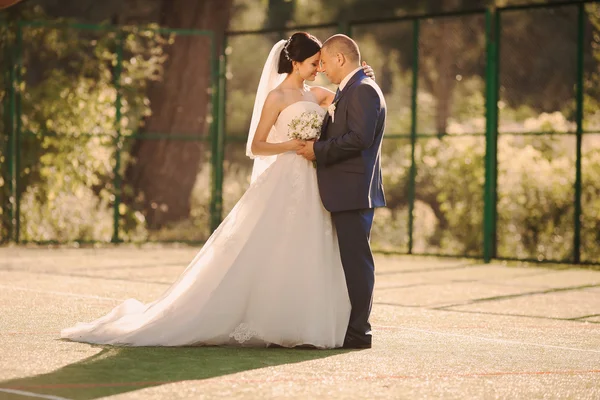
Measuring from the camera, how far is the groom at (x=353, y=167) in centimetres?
862

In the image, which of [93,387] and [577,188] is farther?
[577,188]

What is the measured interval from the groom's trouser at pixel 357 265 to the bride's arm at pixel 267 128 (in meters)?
0.65

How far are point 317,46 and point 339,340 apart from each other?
6.42 ft

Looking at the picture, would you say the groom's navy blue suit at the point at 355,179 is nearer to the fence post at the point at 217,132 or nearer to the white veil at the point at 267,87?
the white veil at the point at 267,87

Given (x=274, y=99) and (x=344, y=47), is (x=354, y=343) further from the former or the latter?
(x=344, y=47)

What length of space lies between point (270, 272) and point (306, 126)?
990 millimetres

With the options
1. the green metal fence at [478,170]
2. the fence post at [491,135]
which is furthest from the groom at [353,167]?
the fence post at [491,135]

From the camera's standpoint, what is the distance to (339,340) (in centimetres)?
863

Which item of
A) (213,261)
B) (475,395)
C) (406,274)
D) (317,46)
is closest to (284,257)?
(213,261)

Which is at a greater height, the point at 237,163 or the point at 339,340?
the point at 237,163

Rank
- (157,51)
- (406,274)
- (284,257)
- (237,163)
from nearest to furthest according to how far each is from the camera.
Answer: (284,257) → (406,274) → (157,51) → (237,163)

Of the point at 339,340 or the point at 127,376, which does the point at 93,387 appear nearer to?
the point at 127,376

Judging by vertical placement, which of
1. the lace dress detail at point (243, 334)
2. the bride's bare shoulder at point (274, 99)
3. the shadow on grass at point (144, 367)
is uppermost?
the bride's bare shoulder at point (274, 99)

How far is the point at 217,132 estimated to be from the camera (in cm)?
1898
